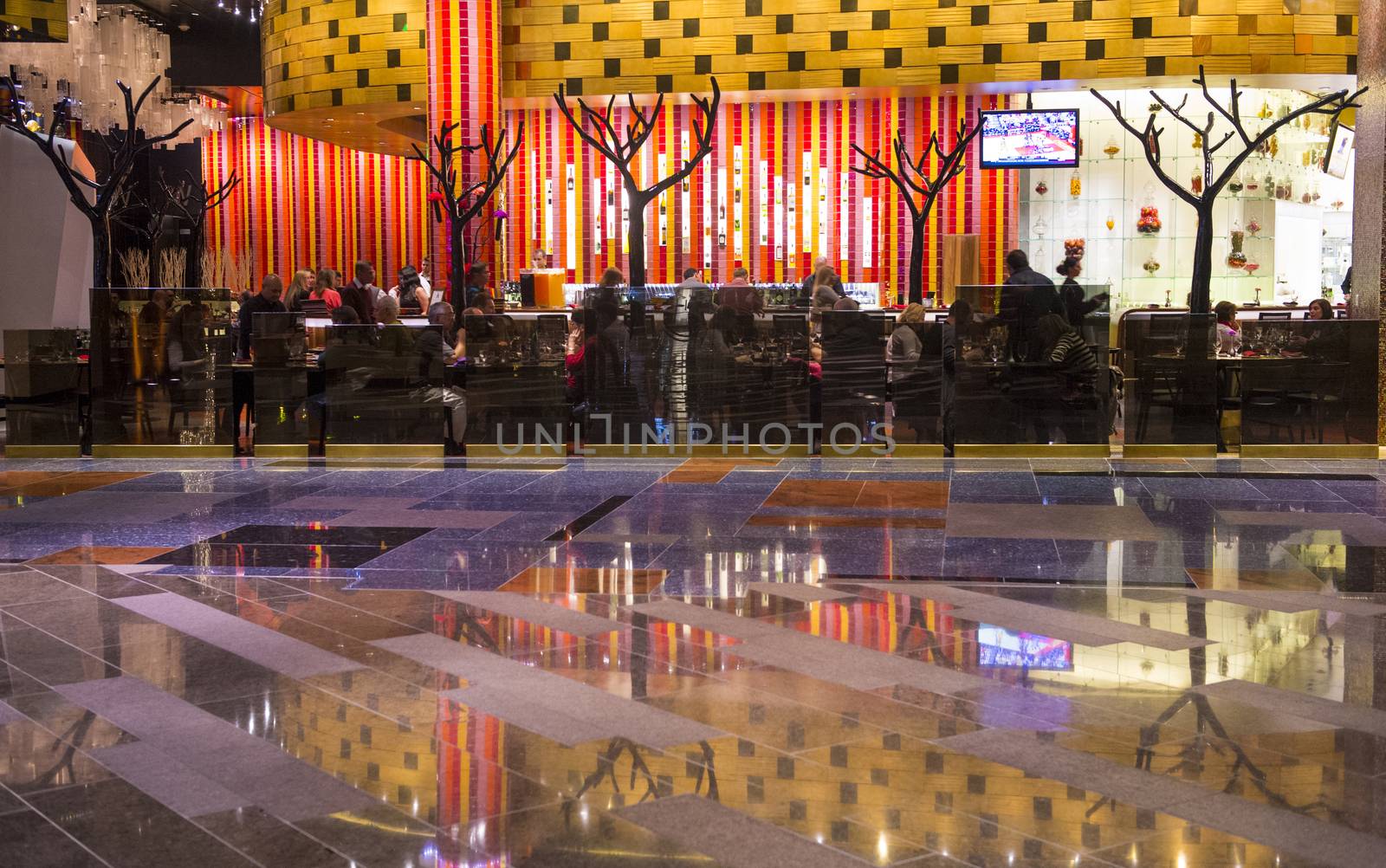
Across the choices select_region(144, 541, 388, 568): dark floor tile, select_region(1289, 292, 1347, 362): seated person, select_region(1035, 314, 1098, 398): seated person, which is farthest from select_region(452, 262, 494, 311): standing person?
select_region(1289, 292, 1347, 362): seated person

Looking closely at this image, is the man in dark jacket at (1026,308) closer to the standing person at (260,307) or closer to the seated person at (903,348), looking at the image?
the seated person at (903,348)

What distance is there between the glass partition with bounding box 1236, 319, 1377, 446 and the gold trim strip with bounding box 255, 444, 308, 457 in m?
5.58

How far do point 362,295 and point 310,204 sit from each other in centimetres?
1036

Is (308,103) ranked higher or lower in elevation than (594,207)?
higher

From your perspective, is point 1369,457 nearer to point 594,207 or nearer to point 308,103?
point 594,207

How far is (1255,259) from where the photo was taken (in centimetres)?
1562

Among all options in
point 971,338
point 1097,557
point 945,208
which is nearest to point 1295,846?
point 1097,557

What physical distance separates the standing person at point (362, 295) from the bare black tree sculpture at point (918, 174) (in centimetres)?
474

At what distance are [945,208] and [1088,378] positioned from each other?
7.24m

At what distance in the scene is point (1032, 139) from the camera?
14.6 metres

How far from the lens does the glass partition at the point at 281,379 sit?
911 cm

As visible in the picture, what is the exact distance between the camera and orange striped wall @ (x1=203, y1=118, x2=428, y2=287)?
2078 cm

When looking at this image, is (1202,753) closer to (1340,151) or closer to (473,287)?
(473,287)

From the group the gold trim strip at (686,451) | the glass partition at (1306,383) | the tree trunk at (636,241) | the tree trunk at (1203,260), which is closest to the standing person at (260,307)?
the tree trunk at (636,241)
